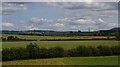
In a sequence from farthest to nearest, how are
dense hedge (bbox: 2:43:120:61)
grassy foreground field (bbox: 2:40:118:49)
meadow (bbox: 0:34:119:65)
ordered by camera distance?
1. grassy foreground field (bbox: 2:40:118:49)
2. meadow (bbox: 0:34:119:65)
3. dense hedge (bbox: 2:43:120:61)

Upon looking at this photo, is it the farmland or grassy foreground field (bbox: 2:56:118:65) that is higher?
the farmland

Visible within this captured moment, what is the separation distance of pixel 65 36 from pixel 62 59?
1.82m

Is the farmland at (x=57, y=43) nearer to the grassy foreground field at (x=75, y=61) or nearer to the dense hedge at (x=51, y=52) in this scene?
the dense hedge at (x=51, y=52)

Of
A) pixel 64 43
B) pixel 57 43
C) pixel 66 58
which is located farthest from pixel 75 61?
pixel 57 43

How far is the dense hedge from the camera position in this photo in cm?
1983

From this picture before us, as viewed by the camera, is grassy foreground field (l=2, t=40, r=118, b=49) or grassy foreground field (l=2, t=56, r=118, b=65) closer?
grassy foreground field (l=2, t=56, r=118, b=65)

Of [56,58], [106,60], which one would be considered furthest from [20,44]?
[106,60]

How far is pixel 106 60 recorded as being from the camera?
2223 centimetres

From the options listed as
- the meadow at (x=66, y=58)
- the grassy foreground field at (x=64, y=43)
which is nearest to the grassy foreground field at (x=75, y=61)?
the meadow at (x=66, y=58)

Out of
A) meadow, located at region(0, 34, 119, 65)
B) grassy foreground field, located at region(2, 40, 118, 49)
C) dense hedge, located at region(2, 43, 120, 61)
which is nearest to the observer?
dense hedge, located at region(2, 43, 120, 61)

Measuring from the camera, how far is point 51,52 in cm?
2164

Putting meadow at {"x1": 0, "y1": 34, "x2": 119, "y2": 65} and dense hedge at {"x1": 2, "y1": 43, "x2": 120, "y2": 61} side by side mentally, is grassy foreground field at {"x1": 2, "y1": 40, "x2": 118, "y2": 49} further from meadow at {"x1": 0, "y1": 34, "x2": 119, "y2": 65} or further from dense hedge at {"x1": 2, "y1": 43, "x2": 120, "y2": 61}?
dense hedge at {"x1": 2, "y1": 43, "x2": 120, "y2": 61}

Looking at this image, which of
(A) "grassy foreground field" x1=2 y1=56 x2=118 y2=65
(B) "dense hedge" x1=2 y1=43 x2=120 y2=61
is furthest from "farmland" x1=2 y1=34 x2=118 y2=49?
(A) "grassy foreground field" x1=2 y1=56 x2=118 y2=65

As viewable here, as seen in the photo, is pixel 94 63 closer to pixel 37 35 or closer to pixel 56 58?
pixel 56 58
